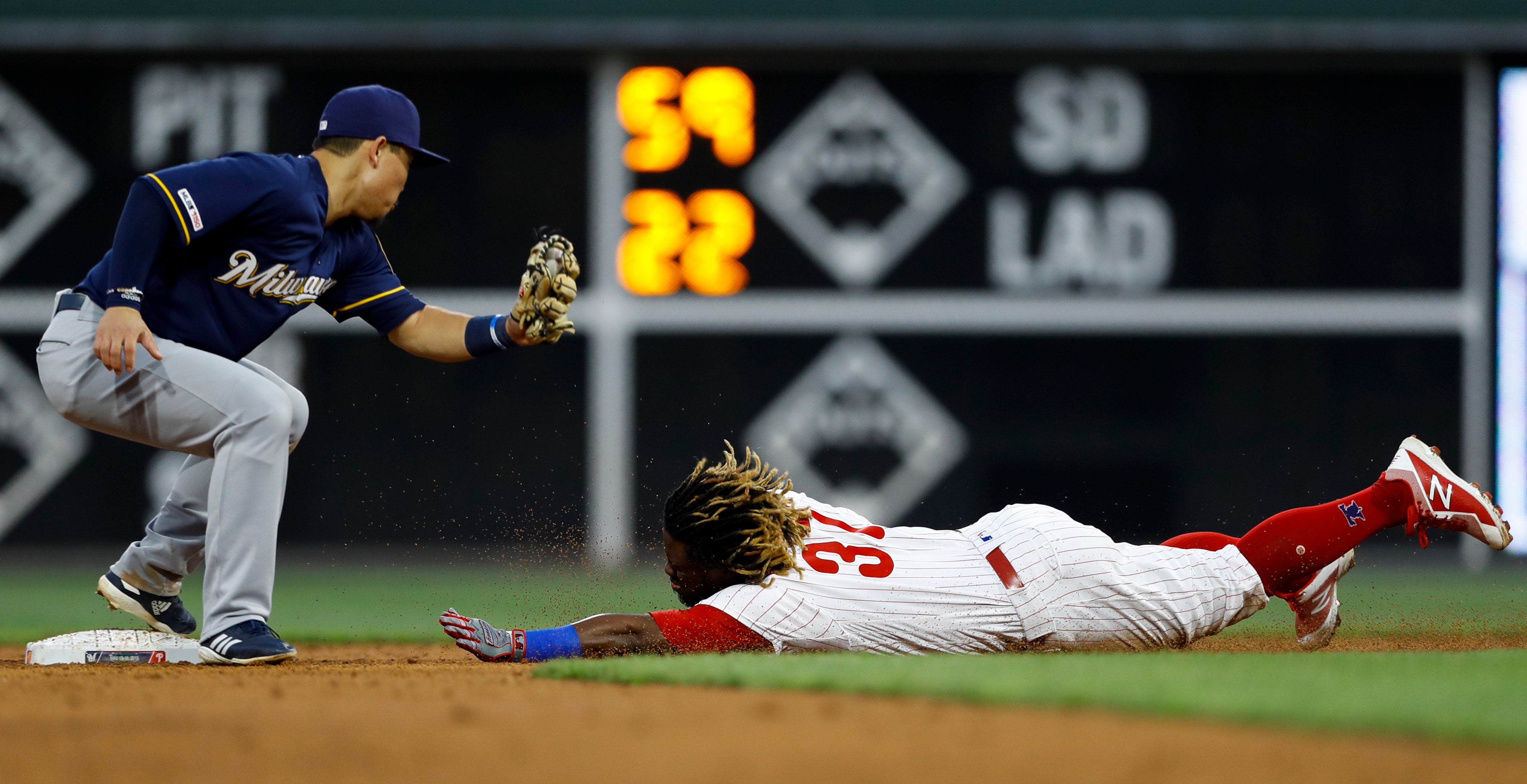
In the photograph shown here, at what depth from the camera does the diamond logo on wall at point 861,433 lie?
8.14 metres

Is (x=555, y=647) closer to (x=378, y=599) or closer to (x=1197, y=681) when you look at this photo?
(x=1197, y=681)

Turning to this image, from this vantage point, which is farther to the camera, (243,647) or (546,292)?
(546,292)

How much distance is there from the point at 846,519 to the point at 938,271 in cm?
484

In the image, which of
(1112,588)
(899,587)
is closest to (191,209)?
(899,587)

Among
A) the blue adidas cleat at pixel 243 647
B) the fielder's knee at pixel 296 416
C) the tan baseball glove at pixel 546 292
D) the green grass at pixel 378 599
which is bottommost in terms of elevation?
the green grass at pixel 378 599

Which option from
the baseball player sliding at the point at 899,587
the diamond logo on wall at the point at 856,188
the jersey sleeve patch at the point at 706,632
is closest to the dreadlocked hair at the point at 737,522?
the baseball player sliding at the point at 899,587

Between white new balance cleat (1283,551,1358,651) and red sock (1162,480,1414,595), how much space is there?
0.05m

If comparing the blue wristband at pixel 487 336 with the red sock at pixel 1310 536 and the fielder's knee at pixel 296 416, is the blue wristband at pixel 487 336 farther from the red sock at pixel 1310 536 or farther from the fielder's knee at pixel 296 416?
the red sock at pixel 1310 536

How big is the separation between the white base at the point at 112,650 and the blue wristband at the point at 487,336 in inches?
42.5

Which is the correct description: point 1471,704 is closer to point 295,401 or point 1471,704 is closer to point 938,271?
point 295,401

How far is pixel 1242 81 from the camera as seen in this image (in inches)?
333

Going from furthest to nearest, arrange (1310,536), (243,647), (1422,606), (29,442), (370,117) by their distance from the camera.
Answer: (29,442) → (1422,606) → (370,117) → (1310,536) → (243,647)

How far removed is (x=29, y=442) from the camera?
8.11 metres

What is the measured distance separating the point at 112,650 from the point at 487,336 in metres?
1.26
